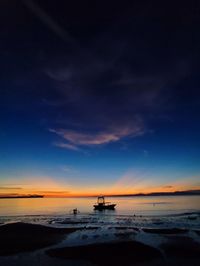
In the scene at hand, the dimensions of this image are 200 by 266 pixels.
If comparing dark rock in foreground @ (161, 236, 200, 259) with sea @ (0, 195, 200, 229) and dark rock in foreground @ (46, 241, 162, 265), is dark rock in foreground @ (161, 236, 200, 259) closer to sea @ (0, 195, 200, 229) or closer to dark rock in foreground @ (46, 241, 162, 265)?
dark rock in foreground @ (46, 241, 162, 265)

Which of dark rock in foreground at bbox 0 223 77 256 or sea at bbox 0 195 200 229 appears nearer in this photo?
dark rock in foreground at bbox 0 223 77 256

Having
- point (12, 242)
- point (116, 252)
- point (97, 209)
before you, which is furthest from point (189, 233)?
point (97, 209)

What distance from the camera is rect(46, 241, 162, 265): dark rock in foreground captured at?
2248 cm

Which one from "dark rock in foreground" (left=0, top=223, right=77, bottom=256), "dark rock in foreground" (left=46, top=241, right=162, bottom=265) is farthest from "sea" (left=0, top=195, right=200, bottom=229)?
"dark rock in foreground" (left=46, top=241, right=162, bottom=265)

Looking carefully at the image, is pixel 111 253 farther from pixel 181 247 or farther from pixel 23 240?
pixel 23 240

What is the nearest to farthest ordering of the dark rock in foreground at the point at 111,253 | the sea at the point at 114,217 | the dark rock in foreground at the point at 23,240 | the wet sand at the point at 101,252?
the wet sand at the point at 101,252
the dark rock in foreground at the point at 111,253
the dark rock in foreground at the point at 23,240
the sea at the point at 114,217

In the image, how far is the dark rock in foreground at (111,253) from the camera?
2248 centimetres

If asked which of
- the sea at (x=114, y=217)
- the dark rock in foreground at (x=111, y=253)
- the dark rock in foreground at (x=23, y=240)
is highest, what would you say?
the sea at (x=114, y=217)

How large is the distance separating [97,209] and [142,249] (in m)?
77.0

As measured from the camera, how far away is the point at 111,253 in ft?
81.3

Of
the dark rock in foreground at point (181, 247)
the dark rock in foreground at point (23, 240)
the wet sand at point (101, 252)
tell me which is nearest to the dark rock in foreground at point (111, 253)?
the wet sand at point (101, 252)

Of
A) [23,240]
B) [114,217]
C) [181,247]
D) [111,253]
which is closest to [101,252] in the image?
[111,253]

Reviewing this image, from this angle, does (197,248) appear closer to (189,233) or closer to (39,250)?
(189,233)

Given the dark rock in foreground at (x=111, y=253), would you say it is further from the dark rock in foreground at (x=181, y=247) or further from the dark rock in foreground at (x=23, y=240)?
the dark rock in foreground at (x=23, y=240)
